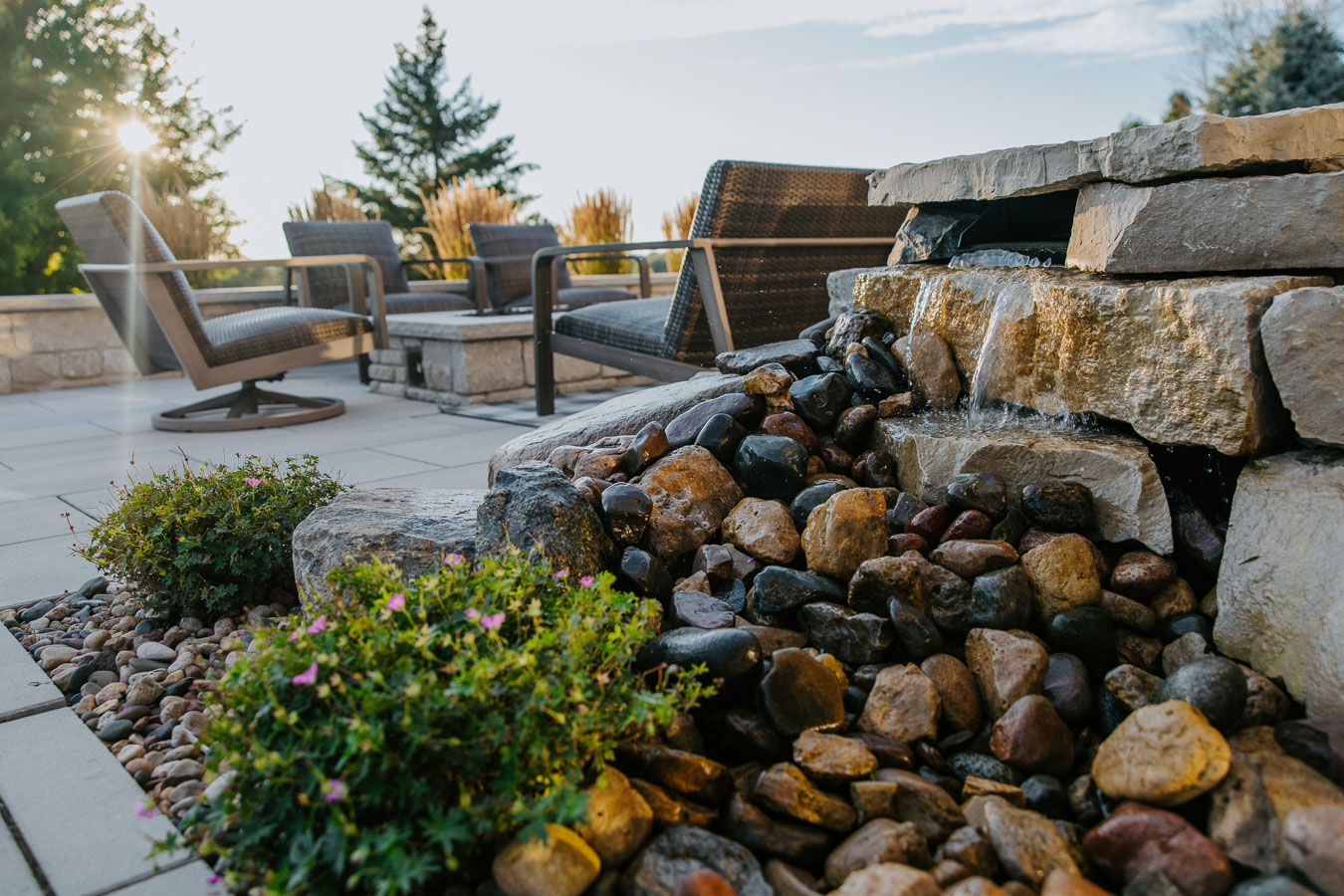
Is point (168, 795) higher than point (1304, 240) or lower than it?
lower

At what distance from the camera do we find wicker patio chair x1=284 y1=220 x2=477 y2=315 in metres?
6.36

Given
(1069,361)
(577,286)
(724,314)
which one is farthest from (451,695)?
(577,286)

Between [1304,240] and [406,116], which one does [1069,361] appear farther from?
[406,116]

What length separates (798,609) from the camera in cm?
161

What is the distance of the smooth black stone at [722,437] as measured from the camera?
6.89ft

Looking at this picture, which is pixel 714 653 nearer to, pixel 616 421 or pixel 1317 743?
pixel 1317 743

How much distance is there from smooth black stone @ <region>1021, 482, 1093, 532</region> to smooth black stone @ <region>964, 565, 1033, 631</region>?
0.62 feet

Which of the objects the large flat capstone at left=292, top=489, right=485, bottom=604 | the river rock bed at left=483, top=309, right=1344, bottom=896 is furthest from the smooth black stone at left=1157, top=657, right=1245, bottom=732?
the large flat capstone at left=292, top=489, right=485, bottom=604

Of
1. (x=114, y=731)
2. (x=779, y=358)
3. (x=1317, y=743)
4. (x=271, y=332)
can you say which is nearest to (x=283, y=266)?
(x=271, y=332)

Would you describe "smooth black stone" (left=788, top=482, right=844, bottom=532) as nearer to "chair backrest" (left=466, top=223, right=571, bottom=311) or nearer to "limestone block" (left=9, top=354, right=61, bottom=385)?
"chair backrest" (left=466, top=223, right=571, bottom=311)

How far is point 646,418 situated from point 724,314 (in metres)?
1.10

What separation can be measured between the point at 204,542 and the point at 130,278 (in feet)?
8.90

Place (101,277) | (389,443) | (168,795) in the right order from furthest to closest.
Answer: (101,277)
(389,443)
(168,795)

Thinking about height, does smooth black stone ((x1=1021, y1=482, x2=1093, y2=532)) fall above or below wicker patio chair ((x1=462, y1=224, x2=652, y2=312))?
below
